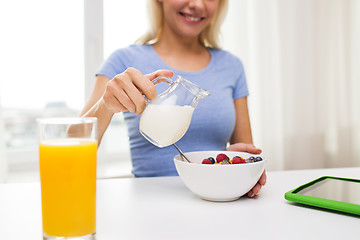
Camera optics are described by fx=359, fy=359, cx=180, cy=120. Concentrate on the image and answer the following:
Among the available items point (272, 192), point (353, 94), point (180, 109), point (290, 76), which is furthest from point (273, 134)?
point (180, 109)

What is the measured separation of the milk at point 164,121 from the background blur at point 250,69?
4.26 ft

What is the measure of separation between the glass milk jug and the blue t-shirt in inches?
20.5

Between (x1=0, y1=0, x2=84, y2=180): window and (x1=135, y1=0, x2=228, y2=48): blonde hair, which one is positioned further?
(x1=0, y1=0, x2=84, y2=180): window

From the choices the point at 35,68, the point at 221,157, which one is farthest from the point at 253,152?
the point at 35,68

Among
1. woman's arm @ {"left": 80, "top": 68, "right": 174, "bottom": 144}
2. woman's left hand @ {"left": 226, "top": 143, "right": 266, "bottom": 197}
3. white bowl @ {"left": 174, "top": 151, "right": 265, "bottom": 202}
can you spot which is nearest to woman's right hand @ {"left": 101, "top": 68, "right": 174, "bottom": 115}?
woman's arm @ {"left": 80, "top": 68, "right": 174, "bottom": 144}

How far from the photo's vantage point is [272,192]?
2.89 feet

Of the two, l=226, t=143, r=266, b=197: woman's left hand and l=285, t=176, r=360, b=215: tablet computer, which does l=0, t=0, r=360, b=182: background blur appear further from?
l=285, t=176, r=360, b=215: tablet computer

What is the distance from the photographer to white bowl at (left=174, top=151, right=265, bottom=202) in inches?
29.8

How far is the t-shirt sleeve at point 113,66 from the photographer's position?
135 centimetres

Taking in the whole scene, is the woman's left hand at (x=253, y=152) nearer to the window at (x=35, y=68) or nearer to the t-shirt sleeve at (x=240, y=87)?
the t-shirt sleeve at (x=240, y=87)

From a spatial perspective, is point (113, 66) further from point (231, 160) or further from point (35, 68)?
point (35, 68)

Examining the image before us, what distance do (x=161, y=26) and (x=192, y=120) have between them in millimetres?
461

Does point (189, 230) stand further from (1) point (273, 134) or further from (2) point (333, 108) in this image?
(2) point (333, 108)

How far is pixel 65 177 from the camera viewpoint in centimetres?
55
